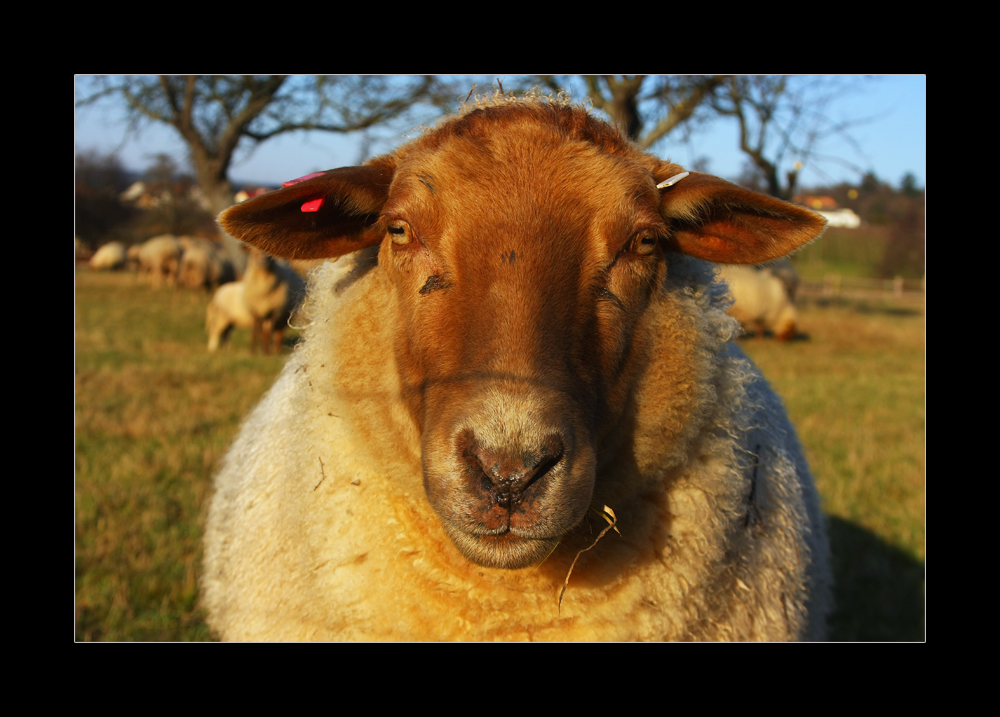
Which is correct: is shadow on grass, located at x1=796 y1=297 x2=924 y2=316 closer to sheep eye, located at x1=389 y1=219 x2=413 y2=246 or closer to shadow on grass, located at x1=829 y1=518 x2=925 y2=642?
shadow on grass, located at x1=829 y1=518 x2=925 y2=642

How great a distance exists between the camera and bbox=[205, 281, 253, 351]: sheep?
1275cm

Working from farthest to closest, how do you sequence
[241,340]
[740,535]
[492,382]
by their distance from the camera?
[241,340], [740,535], [492,382]

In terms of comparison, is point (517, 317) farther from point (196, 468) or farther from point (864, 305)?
point (864, 305)

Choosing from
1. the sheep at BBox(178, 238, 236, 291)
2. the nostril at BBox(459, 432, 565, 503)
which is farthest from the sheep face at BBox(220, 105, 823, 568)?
the sheep at BBox(178, 238, 236, 291)

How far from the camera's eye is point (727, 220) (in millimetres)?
2484

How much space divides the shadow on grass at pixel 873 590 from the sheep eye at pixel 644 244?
288 cm

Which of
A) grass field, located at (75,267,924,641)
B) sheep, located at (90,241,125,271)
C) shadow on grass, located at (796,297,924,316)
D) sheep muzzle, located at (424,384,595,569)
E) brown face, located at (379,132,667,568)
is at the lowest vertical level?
grass field, located at (75,267,924,641)

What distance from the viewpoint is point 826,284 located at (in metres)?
32.0

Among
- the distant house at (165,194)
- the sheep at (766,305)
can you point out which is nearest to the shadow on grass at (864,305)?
the sheep at (766,305)

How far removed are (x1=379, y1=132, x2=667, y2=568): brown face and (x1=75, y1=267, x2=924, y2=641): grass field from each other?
8.05 feet

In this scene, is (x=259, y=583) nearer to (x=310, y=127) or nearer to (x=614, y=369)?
(x=614, y=369)

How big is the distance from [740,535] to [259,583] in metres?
1.78

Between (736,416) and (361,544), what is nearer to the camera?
(361,544)

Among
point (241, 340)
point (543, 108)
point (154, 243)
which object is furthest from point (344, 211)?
point (154, 243)
